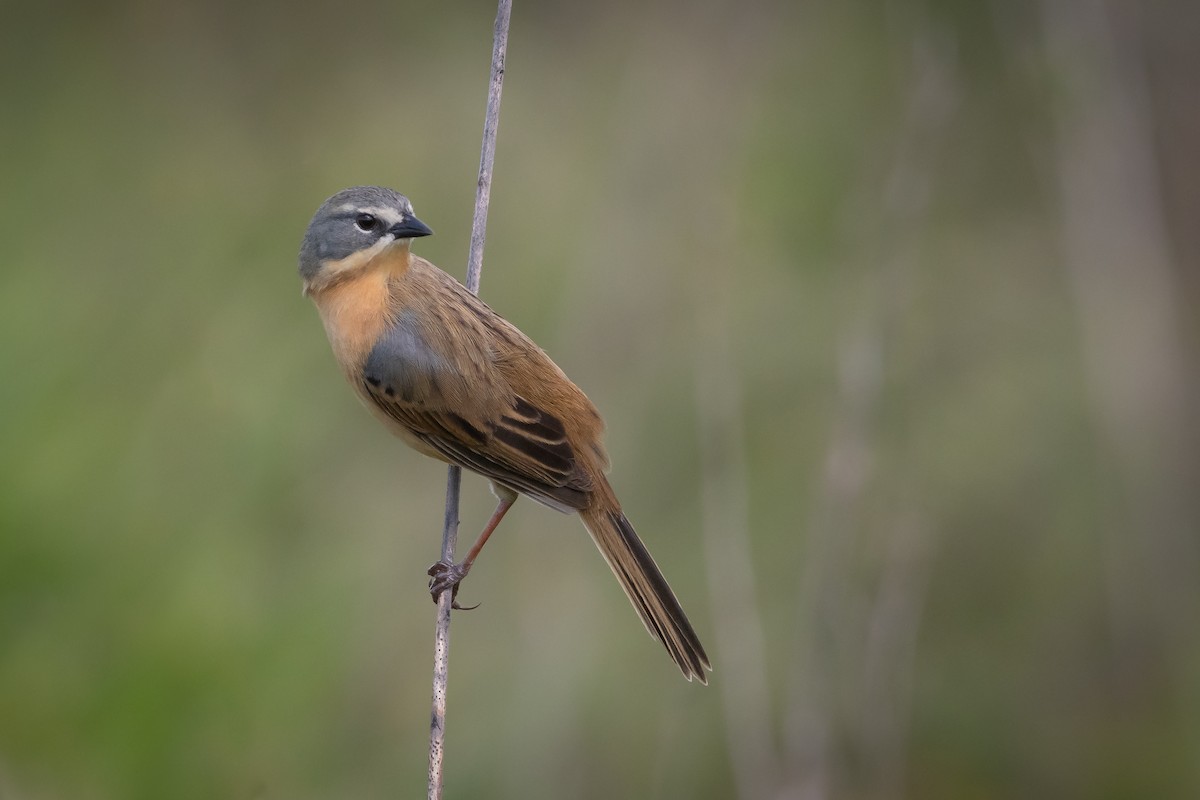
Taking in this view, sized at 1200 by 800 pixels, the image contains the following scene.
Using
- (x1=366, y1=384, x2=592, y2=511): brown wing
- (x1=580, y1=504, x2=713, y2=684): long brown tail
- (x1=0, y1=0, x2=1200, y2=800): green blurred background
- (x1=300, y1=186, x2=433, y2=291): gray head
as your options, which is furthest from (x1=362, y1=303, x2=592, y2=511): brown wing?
(x1=0, y1=0, x2=1200, y2=800): green blurred background

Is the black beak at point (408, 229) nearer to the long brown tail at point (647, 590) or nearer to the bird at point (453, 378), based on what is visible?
the bird at point (453, 378)

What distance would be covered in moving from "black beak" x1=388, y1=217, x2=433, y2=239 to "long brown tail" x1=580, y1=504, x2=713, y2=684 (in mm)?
1111

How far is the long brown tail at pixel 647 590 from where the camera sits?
4.02m

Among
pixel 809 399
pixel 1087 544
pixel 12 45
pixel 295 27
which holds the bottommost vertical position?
pixel 1087 544

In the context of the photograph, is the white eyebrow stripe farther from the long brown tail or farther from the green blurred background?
the green blurred background

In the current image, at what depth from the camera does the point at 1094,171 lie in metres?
6.32

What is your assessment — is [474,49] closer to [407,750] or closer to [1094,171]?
[1094,171]

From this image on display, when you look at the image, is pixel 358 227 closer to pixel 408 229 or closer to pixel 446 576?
pixel 408 229

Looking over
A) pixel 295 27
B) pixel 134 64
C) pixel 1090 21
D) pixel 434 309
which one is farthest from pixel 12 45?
pixel 1090 21

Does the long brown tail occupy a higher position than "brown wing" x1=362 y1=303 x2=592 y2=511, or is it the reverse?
"brown wing" x1=362 y1=303 x2=592 y2=511

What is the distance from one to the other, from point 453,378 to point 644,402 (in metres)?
2.01

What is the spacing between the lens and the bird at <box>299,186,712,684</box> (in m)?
Answer: 4.21

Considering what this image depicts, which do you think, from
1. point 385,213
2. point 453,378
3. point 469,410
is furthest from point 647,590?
point 385,213

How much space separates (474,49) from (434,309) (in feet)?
14.1
